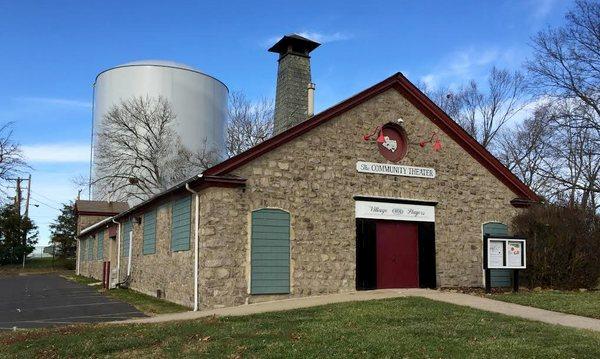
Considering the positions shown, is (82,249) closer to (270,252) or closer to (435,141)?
(270,252)

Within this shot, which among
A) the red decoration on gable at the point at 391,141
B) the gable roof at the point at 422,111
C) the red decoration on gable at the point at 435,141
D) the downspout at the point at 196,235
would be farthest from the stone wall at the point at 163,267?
the red decoration on gable at the point at 435,141

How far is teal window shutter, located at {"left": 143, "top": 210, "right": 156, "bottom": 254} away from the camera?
20.3 meters

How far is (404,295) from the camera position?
15.4 meters

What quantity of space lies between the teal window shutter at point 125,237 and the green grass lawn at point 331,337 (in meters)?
13.0

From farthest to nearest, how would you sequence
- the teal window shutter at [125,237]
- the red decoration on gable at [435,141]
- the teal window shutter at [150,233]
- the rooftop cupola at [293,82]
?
the teal window shutter at [125,237] → the rooftop cupola at [293,82] → the teal window shutter at [150,233] → the red decoration on gable at [435,141]

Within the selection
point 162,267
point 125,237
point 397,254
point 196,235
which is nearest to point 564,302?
point 397,254

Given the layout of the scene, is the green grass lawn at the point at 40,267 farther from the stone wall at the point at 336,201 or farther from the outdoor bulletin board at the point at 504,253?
the outdoor bulletin board at the point at 504,253

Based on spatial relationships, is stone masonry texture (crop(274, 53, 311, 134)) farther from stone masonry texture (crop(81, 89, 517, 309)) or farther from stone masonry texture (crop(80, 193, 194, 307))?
stone masonry texture (crop(80, 193, 194, 307))

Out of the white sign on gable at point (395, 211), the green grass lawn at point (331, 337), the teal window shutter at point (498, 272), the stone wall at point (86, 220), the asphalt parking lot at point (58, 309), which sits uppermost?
the stone wall at point (86, 220)

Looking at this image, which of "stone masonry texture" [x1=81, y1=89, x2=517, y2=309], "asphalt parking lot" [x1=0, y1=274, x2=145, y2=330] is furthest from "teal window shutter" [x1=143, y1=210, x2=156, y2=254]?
"asphalt parking lot" [x1=0, y1=274, x2=145, y2=330]

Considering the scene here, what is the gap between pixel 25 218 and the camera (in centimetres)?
5394

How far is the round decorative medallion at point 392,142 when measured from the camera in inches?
726

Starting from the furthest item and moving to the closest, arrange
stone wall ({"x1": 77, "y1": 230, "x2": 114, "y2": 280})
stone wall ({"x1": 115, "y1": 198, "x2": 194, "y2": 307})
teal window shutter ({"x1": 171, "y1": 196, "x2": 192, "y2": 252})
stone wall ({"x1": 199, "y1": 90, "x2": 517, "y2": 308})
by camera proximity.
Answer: stone wall ({"x1": 77, "y1": 230, "x2": 114, "y2": 280}) < teal window shutter ({"x1": 171, "y1": 196, "x2": 192, "y2": 252}) < stone wall ({"x1": 115, "y1": 198, "x2": 194, "y2": 307}) < stone wall ({"x1": 199, "y1": 90, "x2": 517, "y2": 308})

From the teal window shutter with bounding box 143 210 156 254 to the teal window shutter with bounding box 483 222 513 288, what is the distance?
37.1 feet
